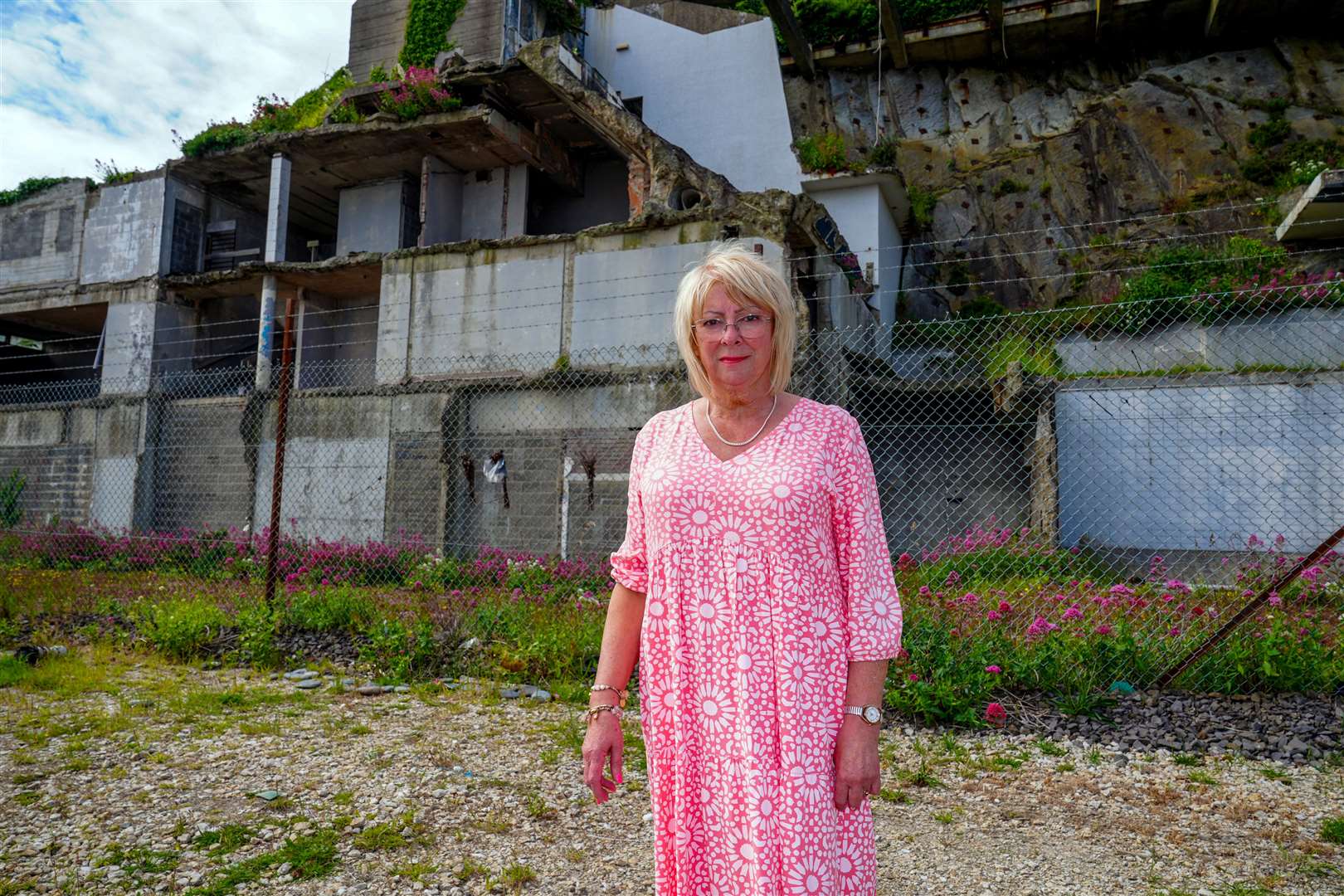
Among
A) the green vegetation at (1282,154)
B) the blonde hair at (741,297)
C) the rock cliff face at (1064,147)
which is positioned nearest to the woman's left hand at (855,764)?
the blonde hair at (741,297)

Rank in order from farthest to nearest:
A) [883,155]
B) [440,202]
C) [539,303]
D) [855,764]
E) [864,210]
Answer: [440,202] → [883,155] → [864,210] → [539,303] → [855,764]

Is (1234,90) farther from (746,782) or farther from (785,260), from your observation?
(746,782)

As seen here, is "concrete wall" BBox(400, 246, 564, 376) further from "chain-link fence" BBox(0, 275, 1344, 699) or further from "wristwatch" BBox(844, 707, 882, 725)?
"wristwatch" BBox(844, 707, 882, 725)

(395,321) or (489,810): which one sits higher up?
(395,321)

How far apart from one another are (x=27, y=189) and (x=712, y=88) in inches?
669

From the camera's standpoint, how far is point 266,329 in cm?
1684

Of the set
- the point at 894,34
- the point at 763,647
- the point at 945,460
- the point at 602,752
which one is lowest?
the point at 602,752

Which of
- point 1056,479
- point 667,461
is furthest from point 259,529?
point 667,461

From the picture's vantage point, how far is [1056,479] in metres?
12.0


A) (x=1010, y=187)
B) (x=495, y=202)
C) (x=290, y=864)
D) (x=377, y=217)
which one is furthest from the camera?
(x=377, y=217)

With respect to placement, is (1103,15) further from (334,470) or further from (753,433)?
(753,433)

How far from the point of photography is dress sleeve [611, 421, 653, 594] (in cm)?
216

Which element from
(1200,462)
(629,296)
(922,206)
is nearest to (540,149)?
(629,296)

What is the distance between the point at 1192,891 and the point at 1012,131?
18307 mm
